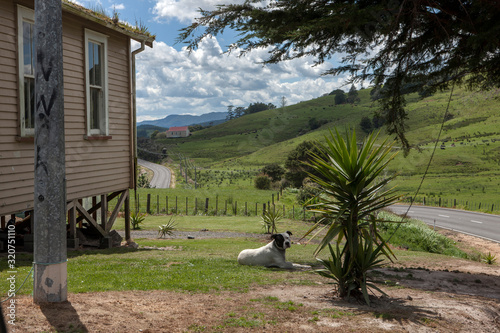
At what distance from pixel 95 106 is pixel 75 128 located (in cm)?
137

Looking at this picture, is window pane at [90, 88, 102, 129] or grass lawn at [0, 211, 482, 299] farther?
window pane at [90, 88, 102, 129]

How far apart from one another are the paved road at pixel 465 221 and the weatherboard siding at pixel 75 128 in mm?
25868

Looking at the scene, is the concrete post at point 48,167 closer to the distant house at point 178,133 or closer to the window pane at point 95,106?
the window pane at point 95,106

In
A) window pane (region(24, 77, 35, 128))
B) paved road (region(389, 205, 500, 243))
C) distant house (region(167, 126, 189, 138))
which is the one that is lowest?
paved road (region(389, 205, 500, 243))

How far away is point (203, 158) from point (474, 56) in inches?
4519

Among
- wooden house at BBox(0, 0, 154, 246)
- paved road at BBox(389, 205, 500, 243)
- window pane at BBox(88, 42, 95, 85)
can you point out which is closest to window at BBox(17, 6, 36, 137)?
wooden house at BBox(0, 0, 154, 246)

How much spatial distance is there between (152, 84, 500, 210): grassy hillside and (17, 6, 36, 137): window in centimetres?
1178

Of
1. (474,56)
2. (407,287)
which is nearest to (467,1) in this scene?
(474,56)

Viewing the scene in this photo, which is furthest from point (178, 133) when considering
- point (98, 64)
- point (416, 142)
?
point (98, 64)

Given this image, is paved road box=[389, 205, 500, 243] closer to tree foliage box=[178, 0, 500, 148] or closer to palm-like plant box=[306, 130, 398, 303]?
tree foliage box=[178, 0, 500, 148]

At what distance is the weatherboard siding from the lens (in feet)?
28.2

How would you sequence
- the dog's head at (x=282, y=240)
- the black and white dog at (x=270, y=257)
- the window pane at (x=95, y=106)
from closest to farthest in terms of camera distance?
the dog's head at (x=282, y=240)
the black and white dog at (x=270, y=257)
the window pane at (x=95, y=106)

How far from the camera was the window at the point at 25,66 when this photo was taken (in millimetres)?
8844

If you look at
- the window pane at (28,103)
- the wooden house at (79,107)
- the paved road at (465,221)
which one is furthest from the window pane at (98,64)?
the paved road at (465,221)
